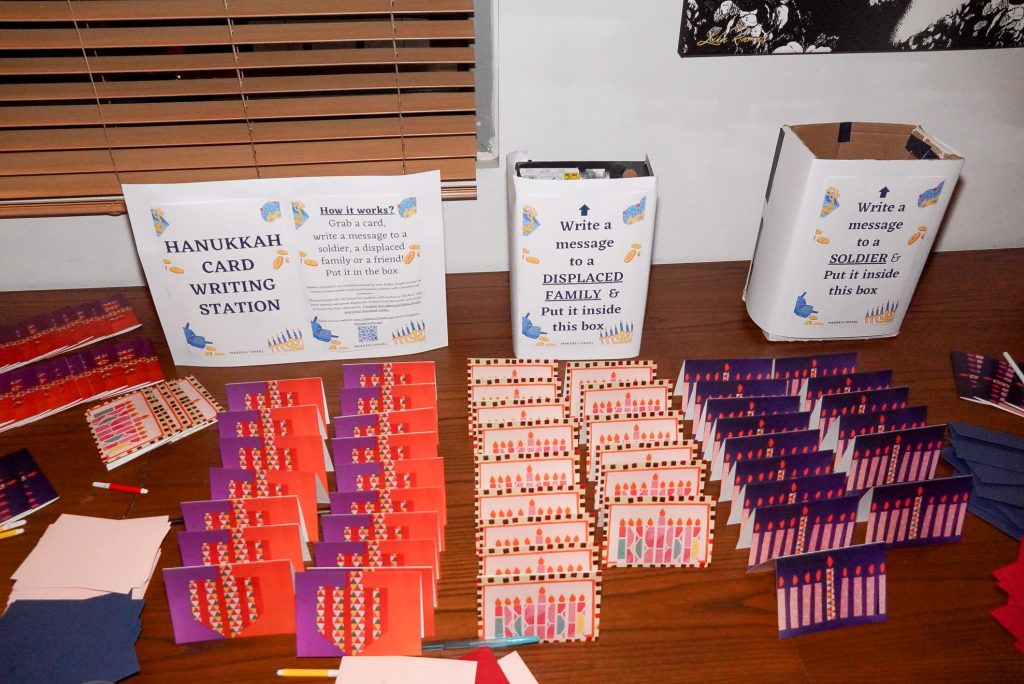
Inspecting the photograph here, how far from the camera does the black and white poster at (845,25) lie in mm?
1426

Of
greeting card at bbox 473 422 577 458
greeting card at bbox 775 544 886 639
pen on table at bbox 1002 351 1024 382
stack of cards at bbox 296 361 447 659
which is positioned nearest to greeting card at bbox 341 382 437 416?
stack of cards at bbox 296 361 447 659

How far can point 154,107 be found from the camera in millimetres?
1387

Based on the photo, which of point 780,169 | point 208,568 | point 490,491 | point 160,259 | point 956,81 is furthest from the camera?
point 956,81

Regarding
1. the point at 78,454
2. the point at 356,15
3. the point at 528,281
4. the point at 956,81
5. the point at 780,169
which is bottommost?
the point at 78,454

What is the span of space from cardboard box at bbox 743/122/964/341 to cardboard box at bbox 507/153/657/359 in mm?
264

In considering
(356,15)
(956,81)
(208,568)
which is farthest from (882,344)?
(208,568)

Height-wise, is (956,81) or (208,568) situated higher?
(956,81)

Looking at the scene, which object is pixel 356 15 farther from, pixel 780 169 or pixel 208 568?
pixel 208 568

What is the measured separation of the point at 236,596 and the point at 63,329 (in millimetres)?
751

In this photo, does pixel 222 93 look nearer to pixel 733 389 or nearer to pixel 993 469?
pixel 733 389

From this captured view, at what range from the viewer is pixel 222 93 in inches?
54.0

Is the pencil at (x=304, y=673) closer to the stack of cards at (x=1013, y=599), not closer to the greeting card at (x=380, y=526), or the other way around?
the greeting card at (x=380, y=526)

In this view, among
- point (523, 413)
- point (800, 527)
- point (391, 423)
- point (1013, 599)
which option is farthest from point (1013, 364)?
point (391, 423)

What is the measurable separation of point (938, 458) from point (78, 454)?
4.45 feet
